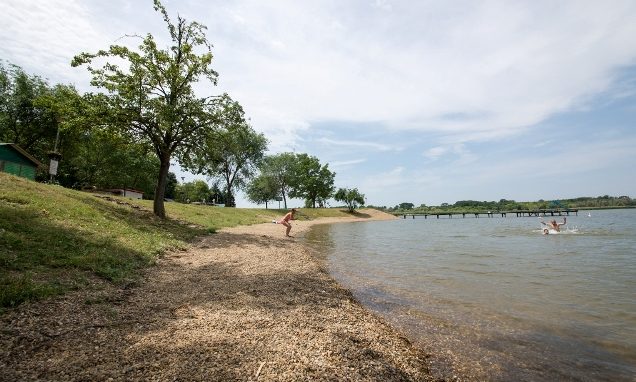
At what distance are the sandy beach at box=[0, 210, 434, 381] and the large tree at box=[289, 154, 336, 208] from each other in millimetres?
79060

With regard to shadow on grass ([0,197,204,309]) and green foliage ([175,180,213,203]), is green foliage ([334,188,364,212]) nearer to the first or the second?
green foliage ([175,180,213,203])

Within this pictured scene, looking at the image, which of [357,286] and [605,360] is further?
[357,286]

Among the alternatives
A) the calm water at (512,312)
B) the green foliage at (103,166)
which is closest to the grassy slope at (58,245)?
the calm water at (512,312)

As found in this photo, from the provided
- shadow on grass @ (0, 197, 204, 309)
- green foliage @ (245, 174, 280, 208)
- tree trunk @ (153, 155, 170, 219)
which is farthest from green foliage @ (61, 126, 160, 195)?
shadow on grass @ (0, 197, 204, 309)

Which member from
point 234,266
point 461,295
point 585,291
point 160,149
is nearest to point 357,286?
point 461,295

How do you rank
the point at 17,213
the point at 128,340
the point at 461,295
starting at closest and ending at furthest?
the point at 128,340 < the point at 461,295 < the point at 17,213

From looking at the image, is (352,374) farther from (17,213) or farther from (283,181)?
(283,181)

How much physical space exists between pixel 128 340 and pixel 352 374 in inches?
135

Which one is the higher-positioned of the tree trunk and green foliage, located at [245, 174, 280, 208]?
green foliage, located at [245, 174, 280, 208]

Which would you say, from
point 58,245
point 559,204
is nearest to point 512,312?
point 58,245

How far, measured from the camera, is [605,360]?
229 inches

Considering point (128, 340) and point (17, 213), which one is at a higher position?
point (17, 213)

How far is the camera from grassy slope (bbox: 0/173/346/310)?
6.67 m

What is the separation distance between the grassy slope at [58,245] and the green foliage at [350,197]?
8598cm
